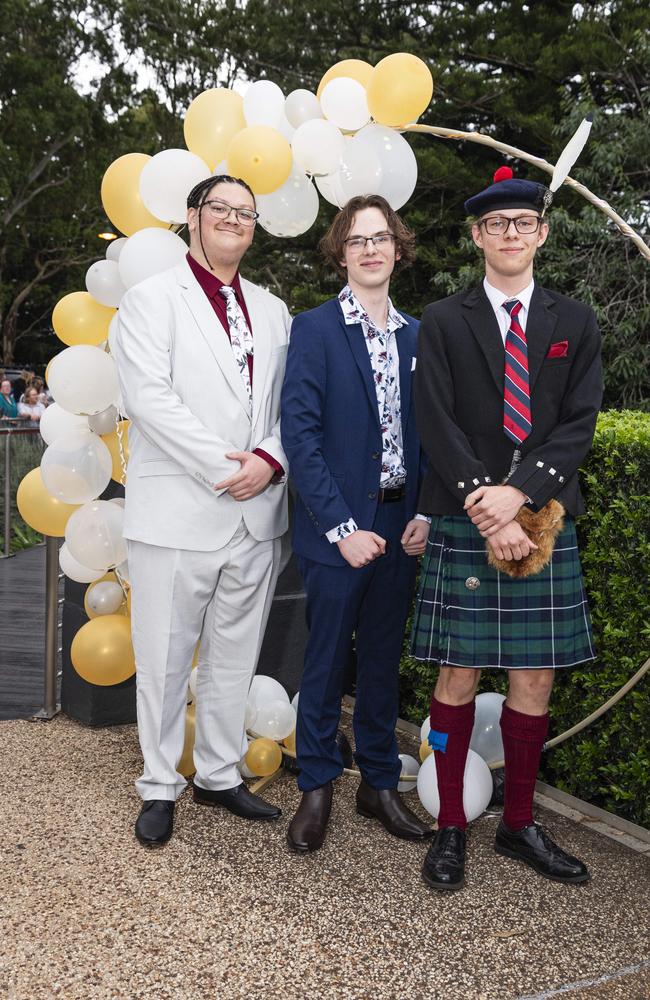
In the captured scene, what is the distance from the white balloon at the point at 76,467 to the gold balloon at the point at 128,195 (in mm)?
782

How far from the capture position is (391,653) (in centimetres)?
302

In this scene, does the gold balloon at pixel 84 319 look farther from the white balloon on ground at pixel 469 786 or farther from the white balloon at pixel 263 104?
the white balloon on ground at pixel 469 786

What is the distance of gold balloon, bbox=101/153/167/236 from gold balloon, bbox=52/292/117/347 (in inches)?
11.7

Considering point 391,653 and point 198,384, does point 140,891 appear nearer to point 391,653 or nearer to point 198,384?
point 391,653

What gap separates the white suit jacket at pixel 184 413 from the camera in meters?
2.79

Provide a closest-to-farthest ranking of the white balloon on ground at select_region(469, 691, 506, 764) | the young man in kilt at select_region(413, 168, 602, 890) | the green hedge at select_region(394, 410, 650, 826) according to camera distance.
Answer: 1. the young man in kilt at select_region(413, 168, 602, 890)
2. the green hedge at select_region(394, 410, 650, 826)
3. the white balloon on ground at select_region(469, 691, 506, 764)

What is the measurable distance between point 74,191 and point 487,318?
77.4 ft

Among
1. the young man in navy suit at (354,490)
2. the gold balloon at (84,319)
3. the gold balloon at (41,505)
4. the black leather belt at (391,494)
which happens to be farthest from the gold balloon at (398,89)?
the gold balloon at (41,505)

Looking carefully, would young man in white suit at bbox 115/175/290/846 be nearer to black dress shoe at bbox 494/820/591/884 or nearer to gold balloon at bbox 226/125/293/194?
gold balloon at bbox 226/125/293/194

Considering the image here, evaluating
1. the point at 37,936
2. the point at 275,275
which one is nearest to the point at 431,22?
the point at 275,275

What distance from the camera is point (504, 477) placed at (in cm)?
264

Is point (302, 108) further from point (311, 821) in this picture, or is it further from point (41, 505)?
point (311, 821)

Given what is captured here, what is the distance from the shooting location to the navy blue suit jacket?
277cm

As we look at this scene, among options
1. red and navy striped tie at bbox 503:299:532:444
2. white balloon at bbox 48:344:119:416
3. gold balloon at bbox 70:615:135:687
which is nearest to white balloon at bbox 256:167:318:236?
white balloon at bbox 48:344:119:416
